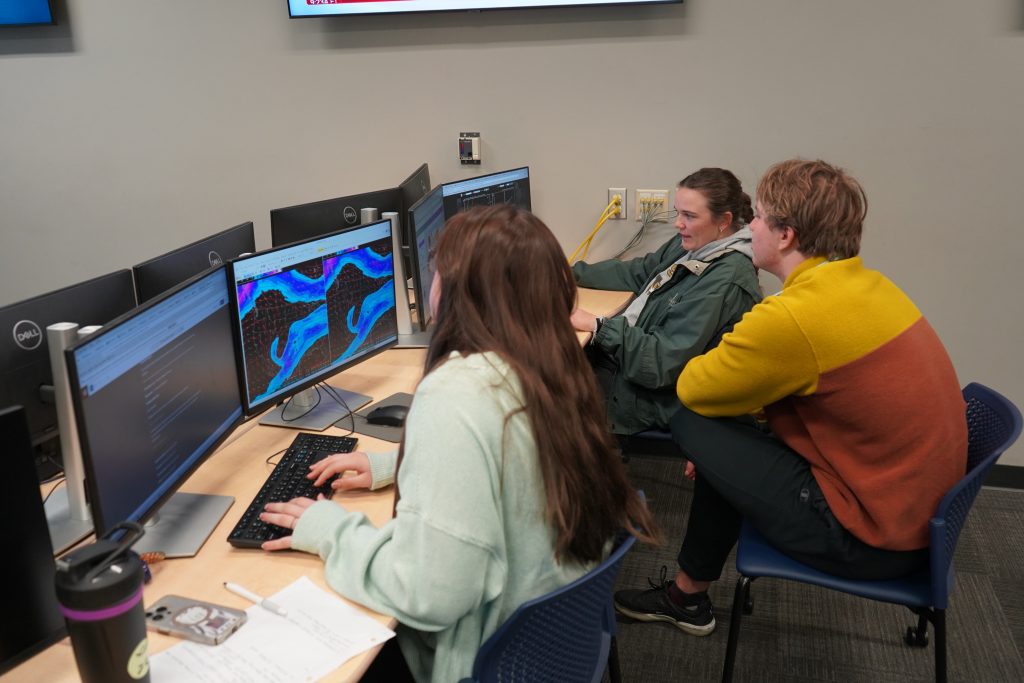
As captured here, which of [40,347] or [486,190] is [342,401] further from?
[486,190]

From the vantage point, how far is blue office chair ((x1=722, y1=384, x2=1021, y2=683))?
156 cm

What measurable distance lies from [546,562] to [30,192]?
11.3 ft

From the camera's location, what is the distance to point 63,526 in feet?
4.63

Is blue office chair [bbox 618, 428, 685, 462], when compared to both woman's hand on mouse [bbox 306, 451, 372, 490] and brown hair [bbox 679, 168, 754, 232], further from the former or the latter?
woman's hand on mouse [bbox 306, 451, 372, 490]

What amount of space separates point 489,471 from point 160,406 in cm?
60

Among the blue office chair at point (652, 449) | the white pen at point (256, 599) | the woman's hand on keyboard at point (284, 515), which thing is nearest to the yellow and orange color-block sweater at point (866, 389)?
the woman's hand on keyboard at point (284, 515)

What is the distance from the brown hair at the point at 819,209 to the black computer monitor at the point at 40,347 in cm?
145

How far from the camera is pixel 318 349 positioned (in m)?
1.86

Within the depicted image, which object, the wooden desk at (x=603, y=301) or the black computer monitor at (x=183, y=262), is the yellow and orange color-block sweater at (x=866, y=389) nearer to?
the wooden desk at (x=603, y=301)

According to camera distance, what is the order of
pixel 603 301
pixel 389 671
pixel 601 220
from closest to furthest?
pixel 389 671, pixel 603 301, pixel 601 220

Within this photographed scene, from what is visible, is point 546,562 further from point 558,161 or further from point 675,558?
point 558,161

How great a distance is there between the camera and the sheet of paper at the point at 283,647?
3.48 feet

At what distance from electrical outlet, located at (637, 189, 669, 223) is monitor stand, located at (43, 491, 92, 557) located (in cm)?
220

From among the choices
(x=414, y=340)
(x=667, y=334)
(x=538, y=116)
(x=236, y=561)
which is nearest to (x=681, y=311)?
(x=667, y=334)
